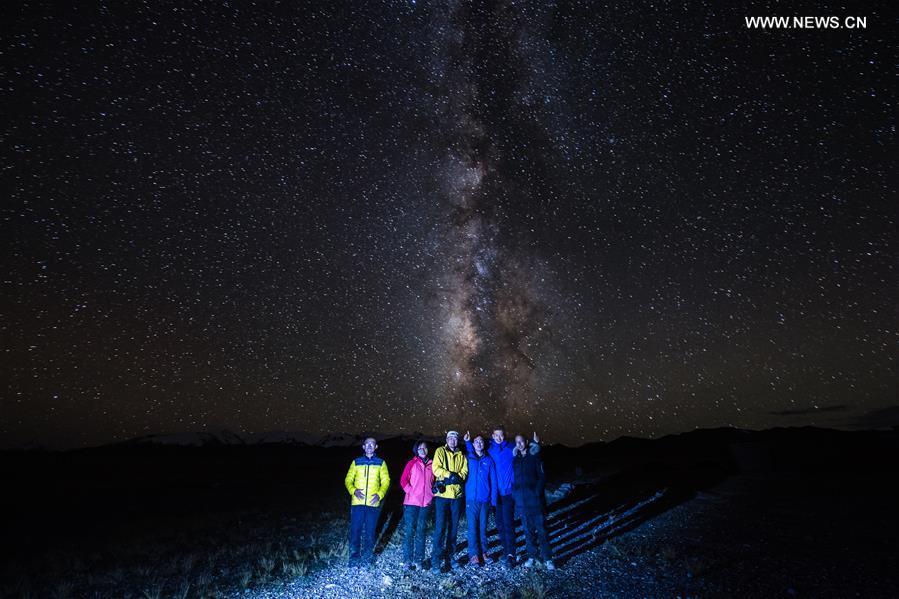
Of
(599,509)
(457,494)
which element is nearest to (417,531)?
(457,494)

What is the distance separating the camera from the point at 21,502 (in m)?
24.2

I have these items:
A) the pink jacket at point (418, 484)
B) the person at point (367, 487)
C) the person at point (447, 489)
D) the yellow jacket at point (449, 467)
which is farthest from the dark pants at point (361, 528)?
the yellow jacket at point (449, 467)

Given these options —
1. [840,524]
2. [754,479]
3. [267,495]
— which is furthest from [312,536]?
[754,479]

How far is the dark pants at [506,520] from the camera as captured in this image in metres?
7.06

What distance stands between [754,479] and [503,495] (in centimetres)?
1849

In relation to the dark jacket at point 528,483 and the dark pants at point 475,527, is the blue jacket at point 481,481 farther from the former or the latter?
the dark jacket at point 528,483

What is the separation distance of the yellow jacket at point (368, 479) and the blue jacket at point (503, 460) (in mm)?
1445

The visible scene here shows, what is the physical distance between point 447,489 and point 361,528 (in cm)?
161

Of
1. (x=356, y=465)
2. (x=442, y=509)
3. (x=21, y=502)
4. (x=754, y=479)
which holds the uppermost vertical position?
(x=356, y=465)

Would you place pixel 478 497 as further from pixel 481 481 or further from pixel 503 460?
pixel 503 460

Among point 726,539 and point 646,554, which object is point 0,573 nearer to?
point 646,554

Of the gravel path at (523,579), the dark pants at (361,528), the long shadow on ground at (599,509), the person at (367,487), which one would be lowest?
the long shadow on ground at (599,509)

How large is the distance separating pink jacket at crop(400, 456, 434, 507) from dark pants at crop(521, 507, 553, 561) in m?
1.45

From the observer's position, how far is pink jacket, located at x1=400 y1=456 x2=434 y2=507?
23.0 ft
